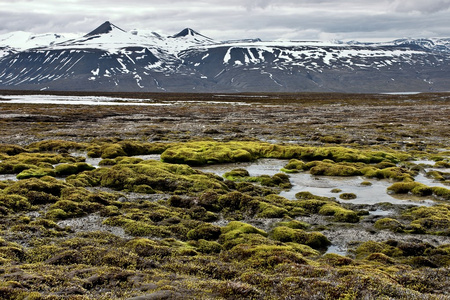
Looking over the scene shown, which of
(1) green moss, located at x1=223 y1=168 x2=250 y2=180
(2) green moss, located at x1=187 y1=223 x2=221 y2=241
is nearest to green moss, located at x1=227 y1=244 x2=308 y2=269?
(2) green moss, located at x1=187 y1=223 x2=221 y2=241

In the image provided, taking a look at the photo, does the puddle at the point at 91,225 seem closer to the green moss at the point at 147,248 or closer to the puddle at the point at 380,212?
the green moss at the point at 147,248

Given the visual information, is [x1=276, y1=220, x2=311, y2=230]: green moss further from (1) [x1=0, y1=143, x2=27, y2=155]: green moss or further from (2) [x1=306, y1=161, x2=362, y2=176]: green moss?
(1) [x1=0, y1=143, x2=27, y2=155]: green moss

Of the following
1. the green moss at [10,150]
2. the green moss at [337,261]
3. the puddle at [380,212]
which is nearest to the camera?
the green moss at [337,261]

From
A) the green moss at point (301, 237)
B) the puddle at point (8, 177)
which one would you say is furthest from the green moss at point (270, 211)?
the puddle at point (8, 177)

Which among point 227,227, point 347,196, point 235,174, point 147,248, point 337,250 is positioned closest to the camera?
point 147,248

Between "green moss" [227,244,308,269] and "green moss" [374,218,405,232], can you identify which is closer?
"green moss" [227,244,308,269]

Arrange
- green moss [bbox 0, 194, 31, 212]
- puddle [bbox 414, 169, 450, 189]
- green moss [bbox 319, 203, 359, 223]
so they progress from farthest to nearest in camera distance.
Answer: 1. puddle [bbox 414, 169, 450, 189]
2. green moss [bbox 319, 203, 359, 223]
3. green moss [bbox 0, 194, 31, 212]

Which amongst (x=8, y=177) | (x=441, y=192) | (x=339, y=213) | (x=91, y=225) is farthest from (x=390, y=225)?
(x=8, y=177)

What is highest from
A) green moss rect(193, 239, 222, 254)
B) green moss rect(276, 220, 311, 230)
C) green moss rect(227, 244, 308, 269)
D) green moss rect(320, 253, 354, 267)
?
green moss rect(227, 244, 308, 269)

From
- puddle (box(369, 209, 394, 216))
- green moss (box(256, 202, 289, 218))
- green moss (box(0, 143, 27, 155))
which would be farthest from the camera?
green moss (box(0, 143, 27, 155))

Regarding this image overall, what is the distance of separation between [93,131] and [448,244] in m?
46.4

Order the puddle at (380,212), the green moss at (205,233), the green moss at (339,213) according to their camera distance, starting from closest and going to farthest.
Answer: the green moss at (205,233) → the green moss at (339,213) → the puddle at (380,212)

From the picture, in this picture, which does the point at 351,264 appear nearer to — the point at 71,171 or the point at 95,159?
the point at 71,171

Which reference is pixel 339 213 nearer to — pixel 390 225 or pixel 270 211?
pixel 390 225
